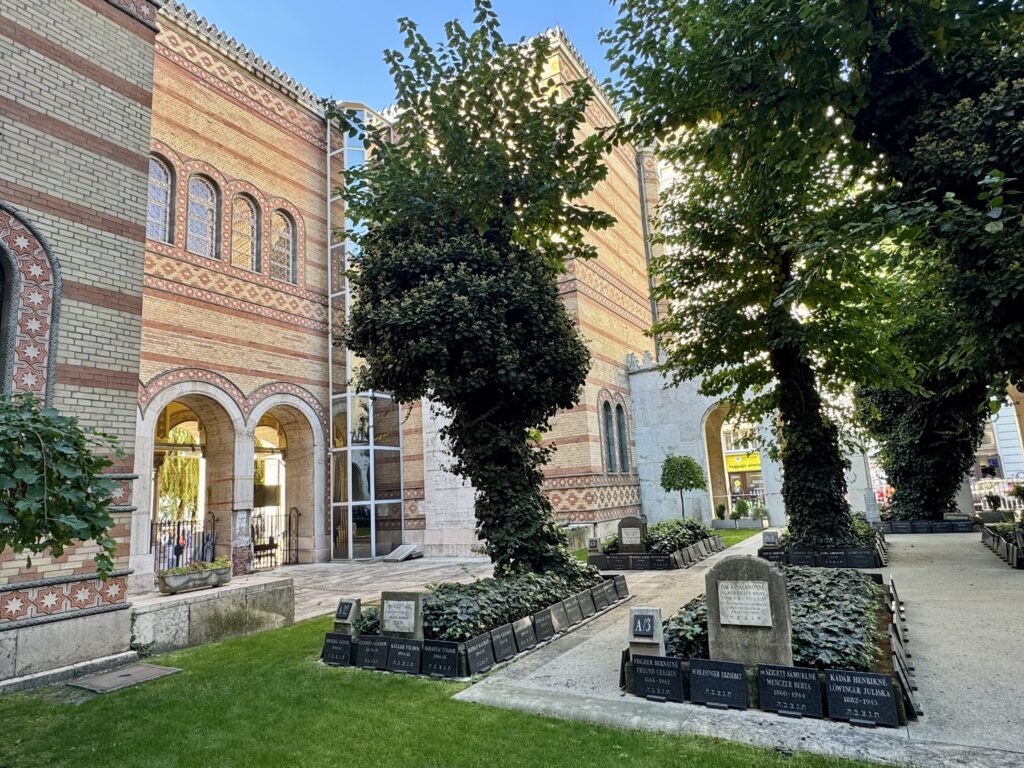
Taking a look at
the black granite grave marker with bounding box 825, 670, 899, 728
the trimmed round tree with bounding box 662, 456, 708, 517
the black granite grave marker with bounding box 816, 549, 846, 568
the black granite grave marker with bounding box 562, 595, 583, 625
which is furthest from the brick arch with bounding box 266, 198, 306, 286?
the black granite grave marker with bounding box 825, 670, 899, 728

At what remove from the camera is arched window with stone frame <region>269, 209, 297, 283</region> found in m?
18.8

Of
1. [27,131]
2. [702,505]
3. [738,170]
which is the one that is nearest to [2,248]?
[27,131]

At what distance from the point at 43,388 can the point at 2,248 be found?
1669 millimetres

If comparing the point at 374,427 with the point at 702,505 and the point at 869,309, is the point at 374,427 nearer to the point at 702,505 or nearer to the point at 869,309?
the point at 702,505

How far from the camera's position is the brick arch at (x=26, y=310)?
6707mm

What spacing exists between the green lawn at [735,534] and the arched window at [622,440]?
162 inches

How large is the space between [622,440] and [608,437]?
55.7 inches

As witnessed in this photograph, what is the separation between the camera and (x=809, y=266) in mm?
6207

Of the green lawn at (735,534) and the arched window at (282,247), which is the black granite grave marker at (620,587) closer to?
the green lawn at (735,534)

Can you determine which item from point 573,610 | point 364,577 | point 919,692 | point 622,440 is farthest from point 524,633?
point 622,440

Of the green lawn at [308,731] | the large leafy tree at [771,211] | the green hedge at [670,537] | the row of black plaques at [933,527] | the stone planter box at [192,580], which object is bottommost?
the row of black plaques at [933,527]

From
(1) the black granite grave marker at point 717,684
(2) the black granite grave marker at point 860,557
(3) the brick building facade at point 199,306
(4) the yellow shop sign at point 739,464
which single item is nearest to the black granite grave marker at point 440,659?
(1) the black granite grave marker at point 717,684

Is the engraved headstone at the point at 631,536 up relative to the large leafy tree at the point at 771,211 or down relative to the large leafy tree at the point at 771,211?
down

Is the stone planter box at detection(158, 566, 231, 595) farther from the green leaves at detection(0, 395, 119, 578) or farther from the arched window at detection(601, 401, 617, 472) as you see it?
the arched window at detection(601, 401, 617, 472)
